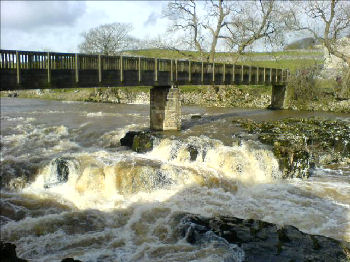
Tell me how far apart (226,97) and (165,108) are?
19919 millimetres

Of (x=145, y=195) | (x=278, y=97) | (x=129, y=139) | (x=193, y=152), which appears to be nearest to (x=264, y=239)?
(x=145, y=195)

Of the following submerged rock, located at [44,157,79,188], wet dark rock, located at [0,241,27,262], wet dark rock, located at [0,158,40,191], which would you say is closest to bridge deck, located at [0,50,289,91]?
submerged rock, located at [44,157,79,188]

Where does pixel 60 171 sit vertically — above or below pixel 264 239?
above

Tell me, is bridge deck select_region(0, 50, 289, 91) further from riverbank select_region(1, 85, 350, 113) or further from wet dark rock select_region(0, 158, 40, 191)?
riverbank select_region(1, 85, 350, 113)

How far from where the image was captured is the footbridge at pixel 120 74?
1296cm

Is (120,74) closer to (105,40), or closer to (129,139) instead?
(129,139)

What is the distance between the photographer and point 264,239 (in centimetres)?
954

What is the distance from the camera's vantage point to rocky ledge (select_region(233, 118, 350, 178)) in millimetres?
15641

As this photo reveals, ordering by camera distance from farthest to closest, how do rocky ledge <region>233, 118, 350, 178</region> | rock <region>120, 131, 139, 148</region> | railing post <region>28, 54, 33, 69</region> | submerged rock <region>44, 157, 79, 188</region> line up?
1. rock <region>120, 131, 139, 148</region>
2. rocky ledge <region>233, 118, 350, 178</region>
3. submerged rock <region>44, 157, 79, 188</region>
4. railing post <region>28, 54, 33, 69</region>

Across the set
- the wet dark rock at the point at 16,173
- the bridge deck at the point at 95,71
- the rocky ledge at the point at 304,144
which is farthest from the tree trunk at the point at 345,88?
the wet dark rock at the point at 16,173

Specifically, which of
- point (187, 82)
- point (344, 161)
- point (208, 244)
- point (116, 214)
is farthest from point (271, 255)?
point (187, 82)

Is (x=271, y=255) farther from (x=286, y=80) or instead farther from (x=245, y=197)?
(x=286, y=80)

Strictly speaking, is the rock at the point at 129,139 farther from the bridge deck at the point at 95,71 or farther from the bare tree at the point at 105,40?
the bare tree at the point at 105,40

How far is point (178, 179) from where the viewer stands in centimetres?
1427
